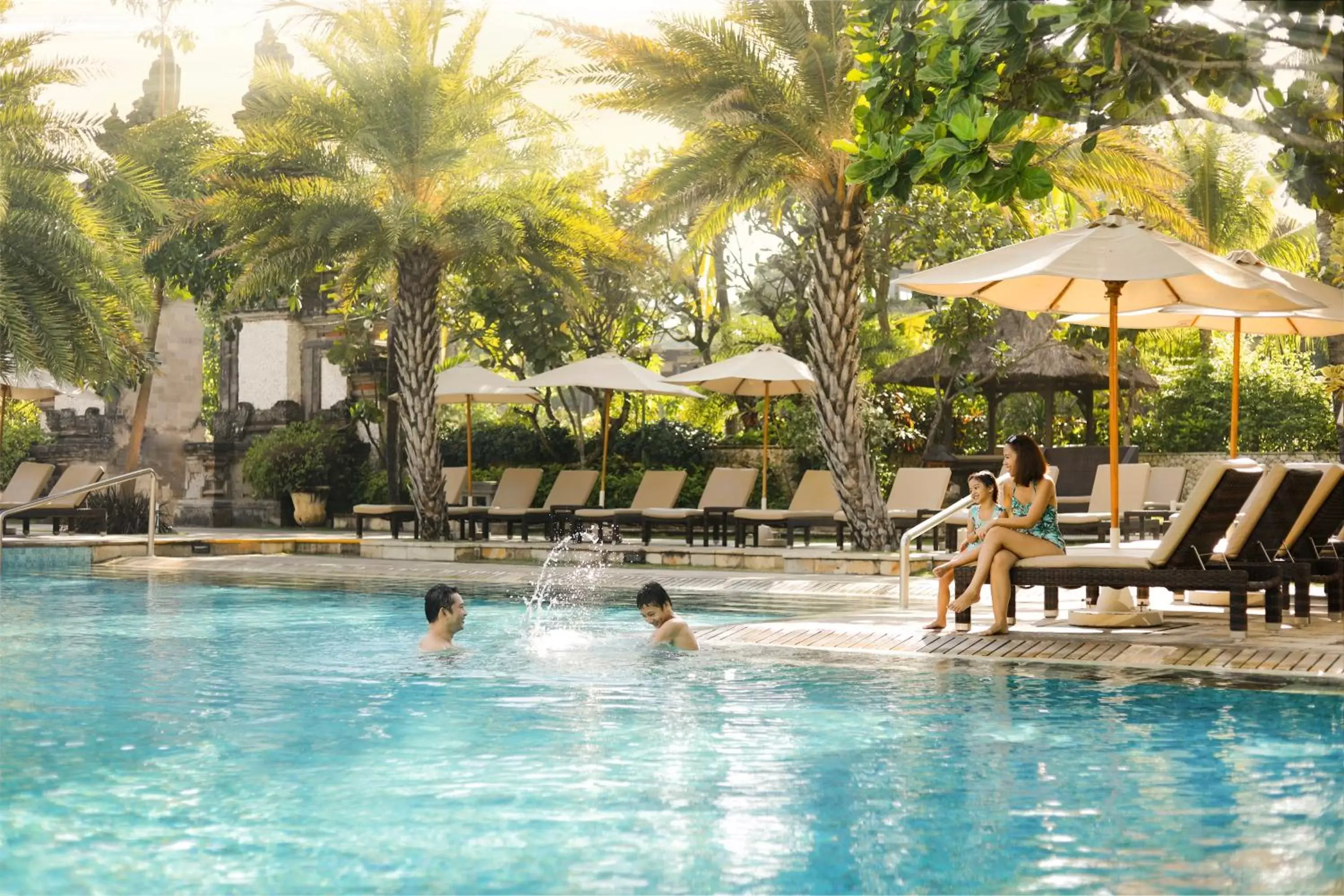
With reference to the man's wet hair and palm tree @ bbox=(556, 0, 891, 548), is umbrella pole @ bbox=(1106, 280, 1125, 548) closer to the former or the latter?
the man's wet hair

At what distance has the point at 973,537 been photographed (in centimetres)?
1056

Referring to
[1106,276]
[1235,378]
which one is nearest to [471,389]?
[1235,378]

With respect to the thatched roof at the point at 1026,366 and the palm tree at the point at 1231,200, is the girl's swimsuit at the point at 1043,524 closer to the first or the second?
the thatched roof at the point at 1026,366

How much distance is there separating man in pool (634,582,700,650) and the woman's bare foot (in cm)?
189

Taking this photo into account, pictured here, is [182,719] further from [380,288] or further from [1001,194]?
[380,288]

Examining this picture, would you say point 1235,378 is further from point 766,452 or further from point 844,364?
point 766,452

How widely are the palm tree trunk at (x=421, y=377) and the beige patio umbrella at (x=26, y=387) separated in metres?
5.78

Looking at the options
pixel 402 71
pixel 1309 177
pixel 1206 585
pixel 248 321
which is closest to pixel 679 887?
pixel 1309 177

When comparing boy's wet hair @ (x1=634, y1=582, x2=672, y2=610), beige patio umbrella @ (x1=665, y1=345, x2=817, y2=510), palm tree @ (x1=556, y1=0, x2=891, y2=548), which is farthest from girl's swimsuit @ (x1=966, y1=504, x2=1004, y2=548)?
beige patio umbrella @ (x1=665, y1=345, x2=817, y2=510)

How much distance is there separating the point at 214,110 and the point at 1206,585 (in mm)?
22704

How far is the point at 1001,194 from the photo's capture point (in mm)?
5512

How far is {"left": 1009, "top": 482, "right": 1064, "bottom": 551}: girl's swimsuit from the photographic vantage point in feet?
32.2

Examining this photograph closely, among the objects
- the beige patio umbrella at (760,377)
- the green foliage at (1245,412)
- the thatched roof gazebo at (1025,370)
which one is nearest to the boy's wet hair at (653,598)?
the beige patio umbrella at (760,377)

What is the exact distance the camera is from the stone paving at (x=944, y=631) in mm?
8570
